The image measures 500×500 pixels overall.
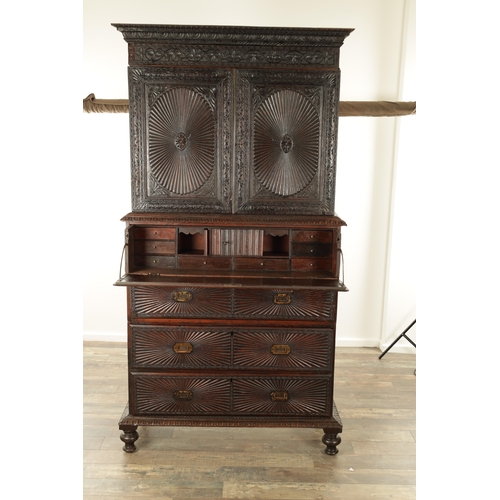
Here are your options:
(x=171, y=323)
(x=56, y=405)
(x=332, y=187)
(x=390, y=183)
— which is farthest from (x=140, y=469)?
(x=390, y=183)

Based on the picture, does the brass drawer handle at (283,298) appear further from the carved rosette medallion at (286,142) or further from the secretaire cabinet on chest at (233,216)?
the carved rosette medallion at (286,142)

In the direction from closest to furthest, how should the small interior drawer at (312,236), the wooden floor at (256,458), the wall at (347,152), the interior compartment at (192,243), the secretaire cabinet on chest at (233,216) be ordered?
the wooden floor at (256,458)
the secretaire cabinet on chest at (233,216)
the small interior drawer at (312,236)
the interior compartment at (192,243)
the wall at (347,152)

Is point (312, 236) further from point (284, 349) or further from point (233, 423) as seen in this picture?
point (233, 423)

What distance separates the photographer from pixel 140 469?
258cm

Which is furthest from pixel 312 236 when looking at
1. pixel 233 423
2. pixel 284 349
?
pixel 233 423

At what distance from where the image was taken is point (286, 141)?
2.73 m

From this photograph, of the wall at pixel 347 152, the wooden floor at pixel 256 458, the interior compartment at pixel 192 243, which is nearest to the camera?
the wooden floor at pixel 256 458

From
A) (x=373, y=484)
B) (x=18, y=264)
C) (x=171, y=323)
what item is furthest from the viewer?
(x=171, y=323)

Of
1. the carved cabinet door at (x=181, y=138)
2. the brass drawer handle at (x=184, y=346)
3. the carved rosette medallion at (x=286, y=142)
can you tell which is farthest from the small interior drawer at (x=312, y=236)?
the brass drawer handle at (x=184, y=346)

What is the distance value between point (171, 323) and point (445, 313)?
2.48 m

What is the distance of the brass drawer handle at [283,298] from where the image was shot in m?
2.68

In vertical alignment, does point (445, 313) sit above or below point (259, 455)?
above

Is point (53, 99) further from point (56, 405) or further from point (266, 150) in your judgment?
point (266, 150)

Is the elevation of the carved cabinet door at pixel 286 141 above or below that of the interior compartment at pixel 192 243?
above
